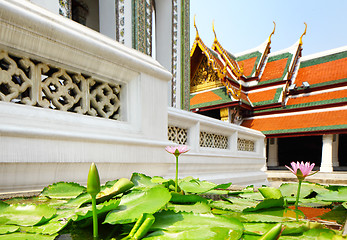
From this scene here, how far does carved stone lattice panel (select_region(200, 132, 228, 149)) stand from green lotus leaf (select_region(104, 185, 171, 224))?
5.04ft

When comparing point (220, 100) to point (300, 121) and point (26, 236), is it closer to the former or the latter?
point (300, 121)

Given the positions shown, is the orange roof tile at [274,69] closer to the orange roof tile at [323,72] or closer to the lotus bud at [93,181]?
the orange roof tile at [323,72]

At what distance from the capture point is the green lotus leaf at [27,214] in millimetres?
437

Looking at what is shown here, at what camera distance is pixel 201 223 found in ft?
1.32

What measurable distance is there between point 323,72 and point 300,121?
2038 mm

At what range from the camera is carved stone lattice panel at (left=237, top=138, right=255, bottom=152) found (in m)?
2.73

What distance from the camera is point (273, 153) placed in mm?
8953

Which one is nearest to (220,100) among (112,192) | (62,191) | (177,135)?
(177,135)

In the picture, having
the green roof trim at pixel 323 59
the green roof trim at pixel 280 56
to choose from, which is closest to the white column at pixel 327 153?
the green roof trim at pixel 323 59

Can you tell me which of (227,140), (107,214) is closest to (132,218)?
(107,214)

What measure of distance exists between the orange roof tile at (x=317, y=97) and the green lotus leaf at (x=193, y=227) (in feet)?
26.1

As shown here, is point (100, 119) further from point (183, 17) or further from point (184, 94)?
point (183, 17)

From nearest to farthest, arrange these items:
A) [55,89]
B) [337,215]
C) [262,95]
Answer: [337,215]
[55,89]
[262,95]

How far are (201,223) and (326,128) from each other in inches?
290
